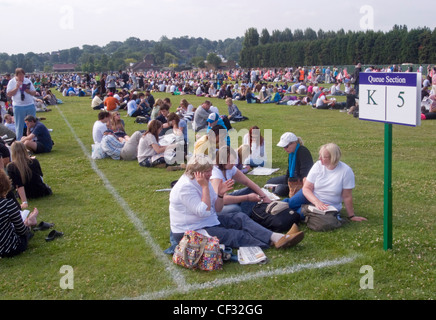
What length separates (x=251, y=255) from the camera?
4.96 meters

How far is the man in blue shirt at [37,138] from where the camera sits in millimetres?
11445

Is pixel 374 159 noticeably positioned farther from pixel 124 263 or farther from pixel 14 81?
pixel 14 81

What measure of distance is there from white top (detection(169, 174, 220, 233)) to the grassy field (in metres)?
0.48

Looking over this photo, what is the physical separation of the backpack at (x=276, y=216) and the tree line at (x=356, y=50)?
149ft

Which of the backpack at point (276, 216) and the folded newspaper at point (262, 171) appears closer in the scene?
the backpack at point (276, 216)

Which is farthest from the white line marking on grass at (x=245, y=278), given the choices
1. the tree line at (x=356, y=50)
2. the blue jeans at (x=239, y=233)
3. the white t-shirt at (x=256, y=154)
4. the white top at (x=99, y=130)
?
the tree line at (x=356, y=50)

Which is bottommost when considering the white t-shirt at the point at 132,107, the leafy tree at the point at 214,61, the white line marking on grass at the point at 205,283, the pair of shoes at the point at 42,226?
the white line marking on grass at the point at 205,283

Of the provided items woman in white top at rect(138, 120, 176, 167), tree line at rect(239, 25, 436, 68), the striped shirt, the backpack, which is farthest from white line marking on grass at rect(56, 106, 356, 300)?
tree line at rect(239, 25, 436, 68)

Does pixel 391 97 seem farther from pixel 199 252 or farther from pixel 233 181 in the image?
pixel 199 252

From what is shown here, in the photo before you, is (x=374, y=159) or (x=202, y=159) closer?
(x=202, y=159)

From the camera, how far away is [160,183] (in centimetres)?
861

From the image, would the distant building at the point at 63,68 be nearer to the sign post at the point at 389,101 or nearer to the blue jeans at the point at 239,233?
the blue jeans at the point at 239,233

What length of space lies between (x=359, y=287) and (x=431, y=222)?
7.62ft
